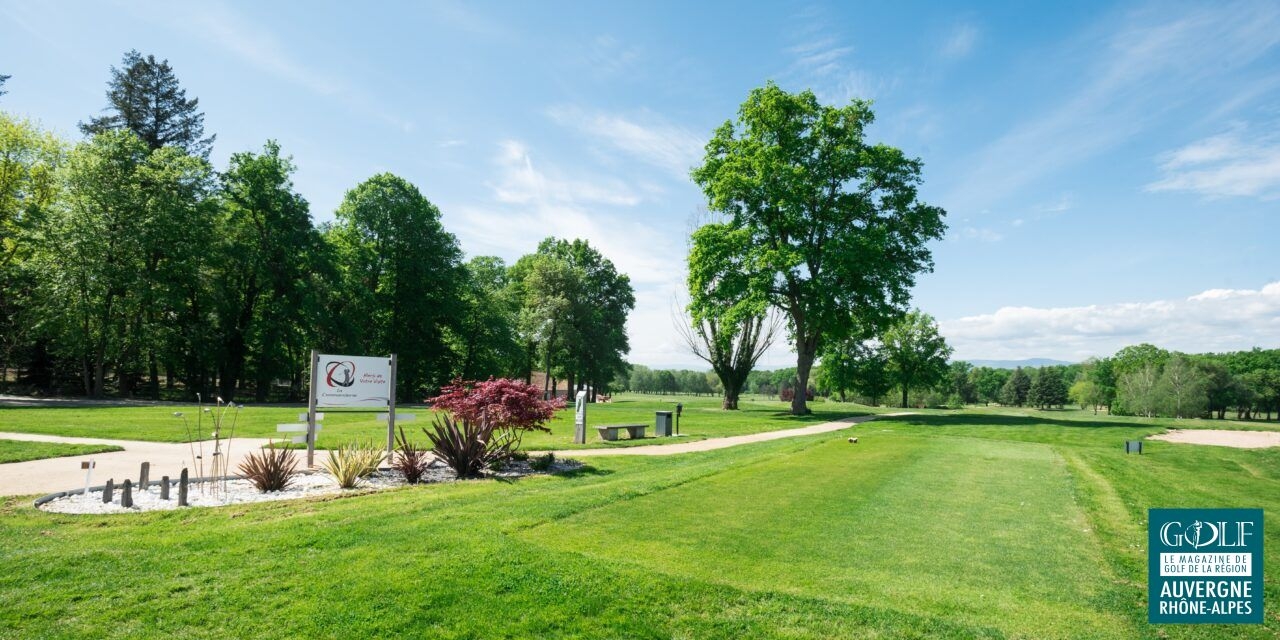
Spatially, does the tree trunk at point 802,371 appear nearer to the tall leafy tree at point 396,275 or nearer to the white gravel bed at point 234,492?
the white gravel bed at point 234,492

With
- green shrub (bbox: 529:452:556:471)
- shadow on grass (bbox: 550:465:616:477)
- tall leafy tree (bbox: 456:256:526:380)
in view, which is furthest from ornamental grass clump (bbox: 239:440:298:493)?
tall leafy tree (bbox: 456:256:526:380)

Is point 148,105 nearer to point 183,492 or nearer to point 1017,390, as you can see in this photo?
point 183,492

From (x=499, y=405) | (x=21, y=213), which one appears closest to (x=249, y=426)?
(x=499, y=405)

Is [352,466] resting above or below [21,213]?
below

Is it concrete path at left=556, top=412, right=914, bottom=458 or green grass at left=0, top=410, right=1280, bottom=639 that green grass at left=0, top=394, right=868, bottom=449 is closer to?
concrete path at left=556, top=412, right=914, bottom=458

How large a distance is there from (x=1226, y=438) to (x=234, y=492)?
30.9 m

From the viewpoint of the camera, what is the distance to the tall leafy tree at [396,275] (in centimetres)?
3878

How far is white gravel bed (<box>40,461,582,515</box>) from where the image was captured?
798 cm

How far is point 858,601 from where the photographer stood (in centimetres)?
512

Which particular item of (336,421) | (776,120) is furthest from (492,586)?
(776,120)

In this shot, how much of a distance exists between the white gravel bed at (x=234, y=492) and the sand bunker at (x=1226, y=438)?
2324 centimetres

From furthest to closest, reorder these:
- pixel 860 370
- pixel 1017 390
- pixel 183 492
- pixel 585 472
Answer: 1. pixel 1017 390
2. pixel 860 370
3. pixel 585 472
4. pixel 183 492

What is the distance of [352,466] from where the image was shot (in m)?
9.68

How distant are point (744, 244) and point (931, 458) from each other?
18.3m
